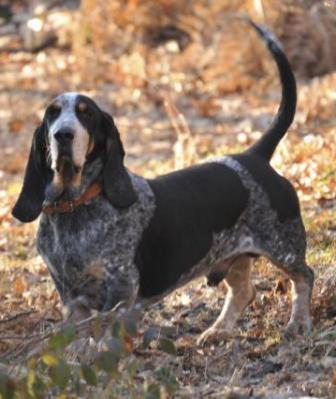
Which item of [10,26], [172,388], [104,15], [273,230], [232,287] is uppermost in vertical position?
[172,388]

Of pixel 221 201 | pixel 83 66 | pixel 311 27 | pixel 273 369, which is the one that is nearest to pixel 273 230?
pixel 221 201

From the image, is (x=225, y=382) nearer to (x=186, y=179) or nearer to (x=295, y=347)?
(x=295, y=347)

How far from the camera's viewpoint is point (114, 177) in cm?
637

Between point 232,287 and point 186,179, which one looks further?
point 232,287

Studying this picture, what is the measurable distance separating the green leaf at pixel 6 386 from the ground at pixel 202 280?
0.63 meters

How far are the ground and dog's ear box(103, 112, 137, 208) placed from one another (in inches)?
26.1

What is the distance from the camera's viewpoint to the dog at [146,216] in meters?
6.30

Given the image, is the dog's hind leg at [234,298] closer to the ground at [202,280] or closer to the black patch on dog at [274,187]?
the ground at [202,280]

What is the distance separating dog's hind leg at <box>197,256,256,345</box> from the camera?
721cm

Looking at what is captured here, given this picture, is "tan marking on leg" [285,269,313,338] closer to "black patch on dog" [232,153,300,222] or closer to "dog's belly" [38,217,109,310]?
"black patch on dog" [232,153,300,222]

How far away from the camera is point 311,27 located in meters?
16.6

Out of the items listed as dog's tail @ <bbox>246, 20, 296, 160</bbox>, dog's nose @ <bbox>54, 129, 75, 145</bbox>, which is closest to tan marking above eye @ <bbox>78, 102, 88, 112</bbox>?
dog's nose @ <bbox>54, 129, 75, 145</bbox>

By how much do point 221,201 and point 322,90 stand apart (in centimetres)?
809

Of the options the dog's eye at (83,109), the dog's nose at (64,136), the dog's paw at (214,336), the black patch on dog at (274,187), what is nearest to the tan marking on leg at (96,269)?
the dog's nose at (64,136)
